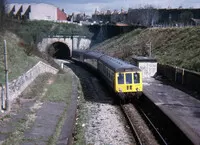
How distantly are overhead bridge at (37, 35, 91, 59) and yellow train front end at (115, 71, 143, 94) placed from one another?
40.9 meters

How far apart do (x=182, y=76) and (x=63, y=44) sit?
42.1m

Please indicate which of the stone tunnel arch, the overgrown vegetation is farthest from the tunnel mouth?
the overgrown vegetation

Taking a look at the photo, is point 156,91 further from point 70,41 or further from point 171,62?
point 70,41

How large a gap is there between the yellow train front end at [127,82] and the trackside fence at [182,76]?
5.08m

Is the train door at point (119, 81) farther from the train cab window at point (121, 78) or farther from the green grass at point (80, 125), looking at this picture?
the green grass at point (80, 125)

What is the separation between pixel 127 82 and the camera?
2195cm

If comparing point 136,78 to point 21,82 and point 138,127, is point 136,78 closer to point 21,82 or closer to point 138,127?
point 138,127

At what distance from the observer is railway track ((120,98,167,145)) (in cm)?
1495

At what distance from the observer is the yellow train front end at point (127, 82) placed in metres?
21.9

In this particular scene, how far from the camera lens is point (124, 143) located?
1467 cm

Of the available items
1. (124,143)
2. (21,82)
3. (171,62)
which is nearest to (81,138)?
(124,143)

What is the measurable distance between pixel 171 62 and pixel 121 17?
74396mm

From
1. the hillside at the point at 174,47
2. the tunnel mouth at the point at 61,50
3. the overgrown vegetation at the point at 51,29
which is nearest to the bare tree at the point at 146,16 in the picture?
the overgrown vegetation at the point at 51,29

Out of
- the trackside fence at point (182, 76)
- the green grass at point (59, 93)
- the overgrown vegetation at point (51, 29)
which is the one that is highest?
the overgrown vegetation at point (51, 29)
